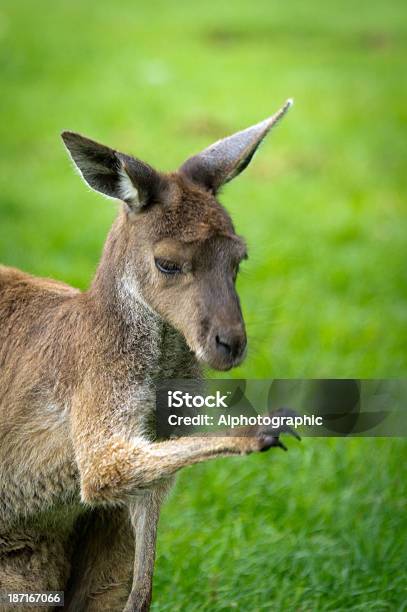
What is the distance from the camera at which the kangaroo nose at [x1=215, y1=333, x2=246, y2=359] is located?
144 inches

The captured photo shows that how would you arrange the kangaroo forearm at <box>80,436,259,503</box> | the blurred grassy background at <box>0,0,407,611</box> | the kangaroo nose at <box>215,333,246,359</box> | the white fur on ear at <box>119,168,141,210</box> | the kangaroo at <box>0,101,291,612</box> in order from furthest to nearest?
the blurred grassy background at <box>0,0,407,611</box> < the white fur on ear at <box>119,168,141,210</box> < the kangaroo at <box>0,101,291,612</box> < the kangaroo nose at <box>215,333,246,359</box> < the kangaroo forearm at <box>80,436,259,503</box>

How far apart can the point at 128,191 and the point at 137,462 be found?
35.5 inches

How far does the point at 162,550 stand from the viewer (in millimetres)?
5094

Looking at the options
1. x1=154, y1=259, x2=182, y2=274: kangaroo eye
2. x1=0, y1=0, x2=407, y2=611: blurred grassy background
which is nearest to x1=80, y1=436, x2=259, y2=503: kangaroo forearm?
x1=154, y1=259, x2=182, y2=274: kangaroo eye

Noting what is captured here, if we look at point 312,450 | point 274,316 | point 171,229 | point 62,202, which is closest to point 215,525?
point 312,450

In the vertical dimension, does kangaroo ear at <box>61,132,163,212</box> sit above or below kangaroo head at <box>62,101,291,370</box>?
above

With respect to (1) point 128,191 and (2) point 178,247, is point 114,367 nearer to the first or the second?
(2) point 178,247

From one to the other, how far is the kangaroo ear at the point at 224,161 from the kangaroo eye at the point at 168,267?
0.41 m

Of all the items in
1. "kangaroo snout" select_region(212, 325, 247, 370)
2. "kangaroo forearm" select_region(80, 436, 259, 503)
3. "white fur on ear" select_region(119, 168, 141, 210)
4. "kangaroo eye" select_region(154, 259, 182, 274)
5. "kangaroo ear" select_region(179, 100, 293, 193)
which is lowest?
"kangaroo forearm" select_region(80, 436, 259, 503)

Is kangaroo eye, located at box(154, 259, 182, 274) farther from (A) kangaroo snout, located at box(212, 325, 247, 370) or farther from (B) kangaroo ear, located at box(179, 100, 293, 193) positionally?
(B) kangaroo ear, located at box(179, 100, 293, 193)

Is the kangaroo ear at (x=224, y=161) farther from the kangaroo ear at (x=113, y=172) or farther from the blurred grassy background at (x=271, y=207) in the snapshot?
the blurred grassy background at (x=271, y=207)

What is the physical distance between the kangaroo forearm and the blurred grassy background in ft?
3.09

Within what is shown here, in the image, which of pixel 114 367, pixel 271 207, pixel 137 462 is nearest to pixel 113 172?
pixel 114 367

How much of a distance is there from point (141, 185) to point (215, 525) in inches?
79.2
